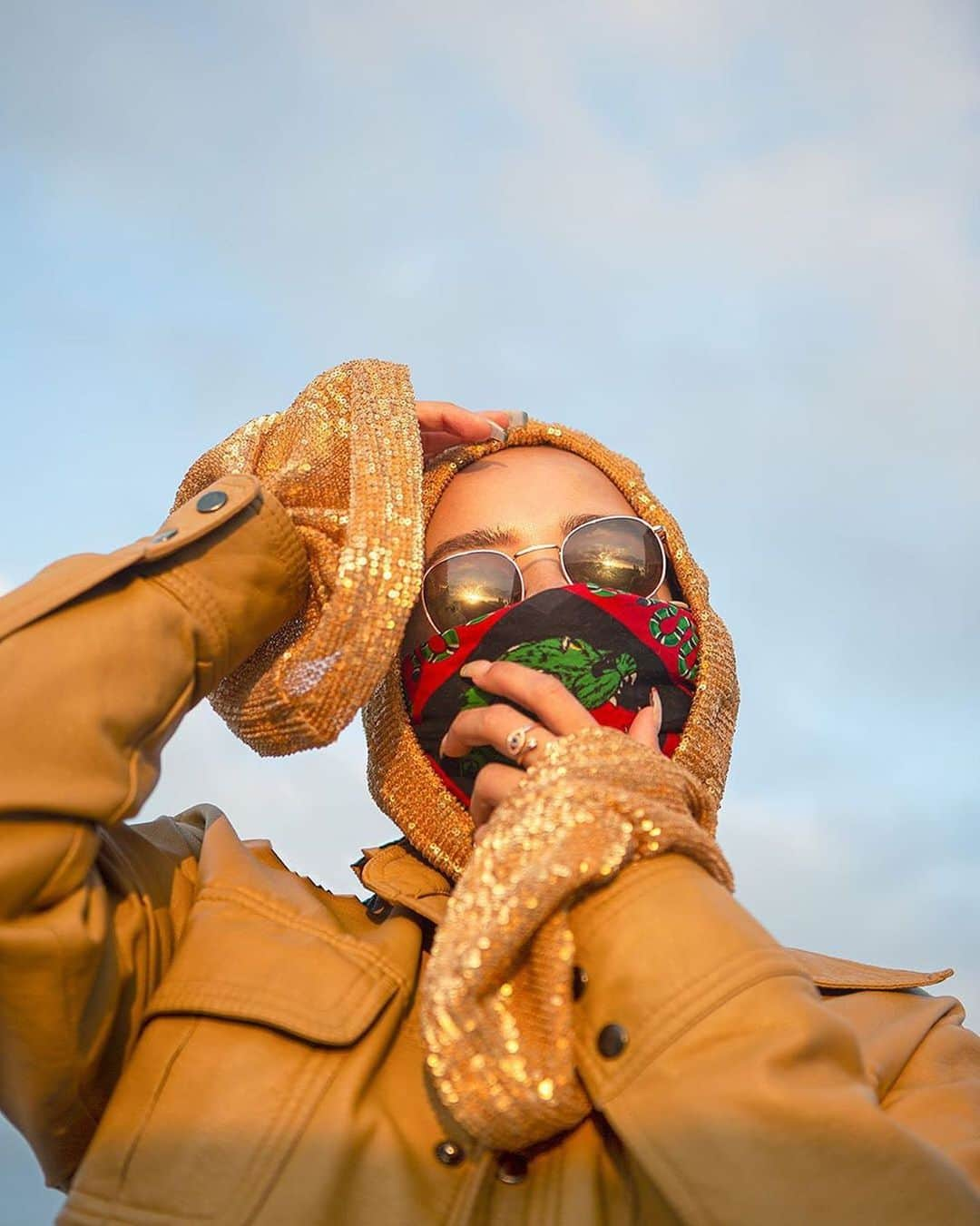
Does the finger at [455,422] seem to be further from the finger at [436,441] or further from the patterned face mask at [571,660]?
the patterned face mask at [571,660]

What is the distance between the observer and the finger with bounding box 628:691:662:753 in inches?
104

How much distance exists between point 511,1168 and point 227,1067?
1.75 ft

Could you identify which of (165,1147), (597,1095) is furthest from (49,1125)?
(597,1095)

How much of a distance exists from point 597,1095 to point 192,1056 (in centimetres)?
77

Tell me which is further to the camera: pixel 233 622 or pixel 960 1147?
pixel 233 622

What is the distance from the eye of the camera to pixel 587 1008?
194 cm

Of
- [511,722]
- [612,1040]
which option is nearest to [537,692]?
[511,722]

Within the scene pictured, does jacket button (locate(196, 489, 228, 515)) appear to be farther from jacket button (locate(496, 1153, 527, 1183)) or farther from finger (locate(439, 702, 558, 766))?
jacket button (locate(496, 1153, 527, 1183))

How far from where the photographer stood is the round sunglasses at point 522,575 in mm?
3002

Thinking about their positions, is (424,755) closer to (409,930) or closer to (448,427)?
(409,930)

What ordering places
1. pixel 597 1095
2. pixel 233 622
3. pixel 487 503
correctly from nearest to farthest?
pixel 597 1095, pixel 233 622, pixel 487 503

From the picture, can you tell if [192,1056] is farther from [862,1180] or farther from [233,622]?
[862,1180]

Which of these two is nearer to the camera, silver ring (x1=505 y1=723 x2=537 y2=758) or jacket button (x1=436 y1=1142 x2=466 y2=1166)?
jacket button (x1=436 y1=1142 x2=466 y2=1166)

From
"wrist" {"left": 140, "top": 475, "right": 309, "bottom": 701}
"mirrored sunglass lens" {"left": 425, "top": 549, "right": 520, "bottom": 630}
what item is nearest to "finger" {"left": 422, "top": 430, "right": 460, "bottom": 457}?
"mirrored sunglass lens" {"left": 425, "top": 549, "right": 520, "bottom": 630}
